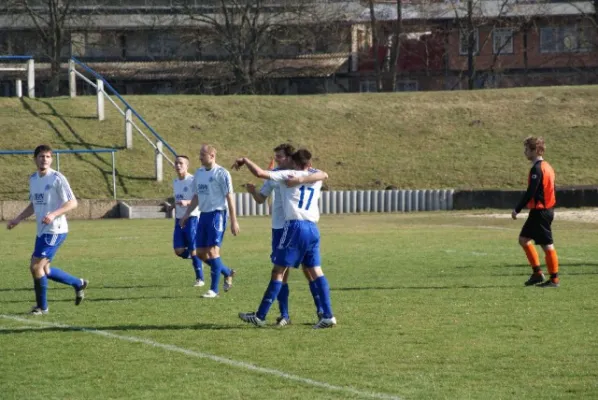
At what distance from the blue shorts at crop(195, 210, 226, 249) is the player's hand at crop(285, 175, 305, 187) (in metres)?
4.30

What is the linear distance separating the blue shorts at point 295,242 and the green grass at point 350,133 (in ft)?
99.6

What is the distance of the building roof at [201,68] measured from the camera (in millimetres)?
69062

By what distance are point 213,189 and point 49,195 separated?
285 centimetres

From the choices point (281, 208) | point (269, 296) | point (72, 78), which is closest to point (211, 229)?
point (281, 208)

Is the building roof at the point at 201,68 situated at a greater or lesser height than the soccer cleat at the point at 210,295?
greater

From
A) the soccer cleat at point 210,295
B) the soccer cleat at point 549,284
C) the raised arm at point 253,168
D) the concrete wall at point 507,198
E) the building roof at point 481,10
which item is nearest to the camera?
the raised arm at point 253,168

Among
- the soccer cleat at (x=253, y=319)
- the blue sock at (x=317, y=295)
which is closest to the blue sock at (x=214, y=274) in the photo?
the soccer cleat at (x=253, y=319)

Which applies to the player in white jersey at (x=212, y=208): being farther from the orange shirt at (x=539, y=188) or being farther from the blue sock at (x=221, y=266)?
the orange shirt at (x=539, y=188)

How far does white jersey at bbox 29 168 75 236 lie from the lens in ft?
43.7

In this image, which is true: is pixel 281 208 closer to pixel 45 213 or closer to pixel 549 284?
pixel 45 213

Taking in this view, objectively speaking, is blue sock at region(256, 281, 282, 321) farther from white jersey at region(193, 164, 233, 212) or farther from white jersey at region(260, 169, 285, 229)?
white jersey at region(193, 164, 233, 212)

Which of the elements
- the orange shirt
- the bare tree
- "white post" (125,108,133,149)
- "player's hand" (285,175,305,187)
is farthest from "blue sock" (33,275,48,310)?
the bare tree

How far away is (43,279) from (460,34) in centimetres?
6090

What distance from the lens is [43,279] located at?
1342cm
